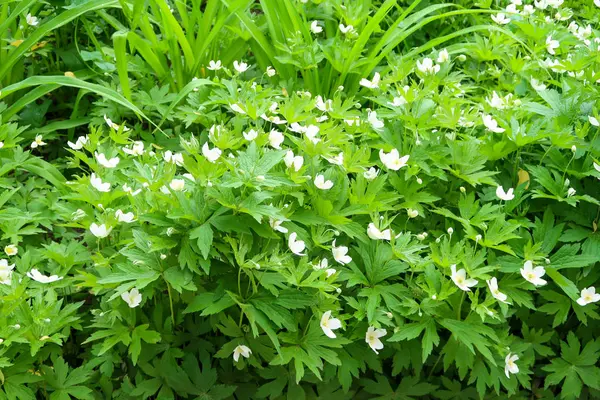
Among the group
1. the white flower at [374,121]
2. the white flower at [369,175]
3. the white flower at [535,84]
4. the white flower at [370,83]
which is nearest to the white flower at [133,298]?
the white flower at [369,175]

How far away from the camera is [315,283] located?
5.69 feet

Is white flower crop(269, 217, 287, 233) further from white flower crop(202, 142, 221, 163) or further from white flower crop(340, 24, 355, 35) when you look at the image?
white flower crop(340, 24, 355, 35)

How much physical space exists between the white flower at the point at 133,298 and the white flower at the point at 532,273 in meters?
1.06

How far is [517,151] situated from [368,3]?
111cm

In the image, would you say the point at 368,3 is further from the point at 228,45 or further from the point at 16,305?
the point at 16,305

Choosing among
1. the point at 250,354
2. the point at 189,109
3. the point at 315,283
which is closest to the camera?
the point at 315,283

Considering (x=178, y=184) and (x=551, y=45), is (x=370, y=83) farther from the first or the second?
(x=178, y=184)

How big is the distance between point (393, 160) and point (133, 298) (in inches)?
34.1

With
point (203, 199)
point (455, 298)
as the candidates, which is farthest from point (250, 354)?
point (455, 298)

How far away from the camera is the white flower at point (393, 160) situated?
2.06 m

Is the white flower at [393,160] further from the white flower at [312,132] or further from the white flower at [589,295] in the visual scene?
the white flower at [589,295]

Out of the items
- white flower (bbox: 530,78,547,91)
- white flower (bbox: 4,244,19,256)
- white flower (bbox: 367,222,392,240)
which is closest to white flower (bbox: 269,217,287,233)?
white flower (bbox: 367,222,392,240)

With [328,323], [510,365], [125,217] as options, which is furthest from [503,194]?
[125,217]

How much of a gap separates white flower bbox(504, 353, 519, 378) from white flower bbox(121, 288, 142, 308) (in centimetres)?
103
